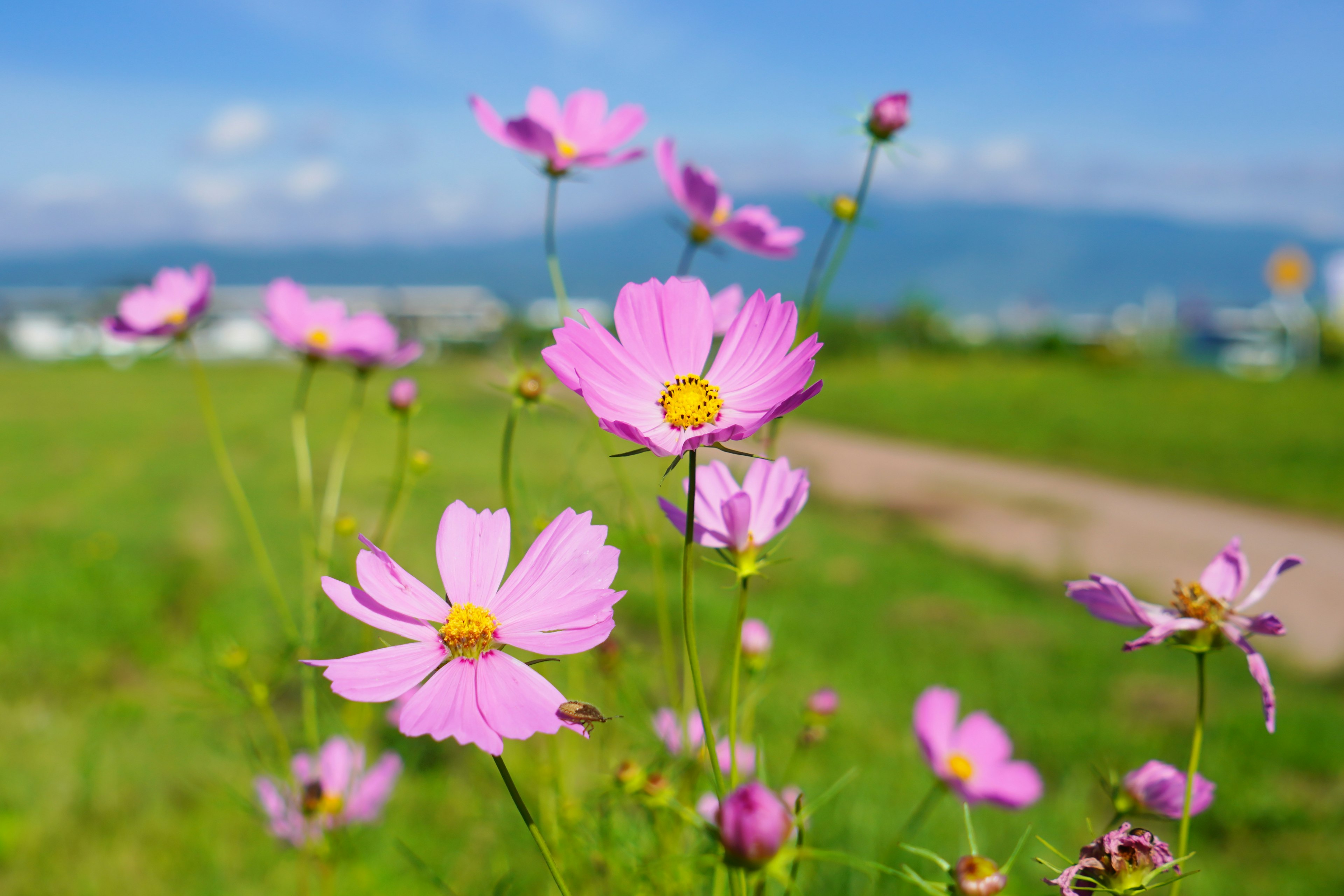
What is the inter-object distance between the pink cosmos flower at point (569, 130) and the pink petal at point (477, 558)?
1.13ft

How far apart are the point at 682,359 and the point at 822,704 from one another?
360 mm

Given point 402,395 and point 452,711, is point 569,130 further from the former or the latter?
point 452,711

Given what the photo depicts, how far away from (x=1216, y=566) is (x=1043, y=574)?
3.58m

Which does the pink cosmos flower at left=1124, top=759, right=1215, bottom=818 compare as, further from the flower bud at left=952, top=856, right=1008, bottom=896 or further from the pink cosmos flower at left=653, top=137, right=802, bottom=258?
the pink cosmos flower at left=653, top=137, right=802, bottom=258

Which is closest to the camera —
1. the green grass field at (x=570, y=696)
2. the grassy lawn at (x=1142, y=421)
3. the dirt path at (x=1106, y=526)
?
the green grass field at (x=570, y=696)

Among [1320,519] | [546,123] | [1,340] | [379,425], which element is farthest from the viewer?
[1,340]

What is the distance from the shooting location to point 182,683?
90.4 inches

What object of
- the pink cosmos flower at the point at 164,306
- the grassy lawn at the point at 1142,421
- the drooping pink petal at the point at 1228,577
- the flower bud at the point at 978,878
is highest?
the drooping pink petal at the point at 1228,577

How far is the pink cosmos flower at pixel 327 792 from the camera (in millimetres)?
668

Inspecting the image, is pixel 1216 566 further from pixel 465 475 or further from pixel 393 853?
pixel 465 475

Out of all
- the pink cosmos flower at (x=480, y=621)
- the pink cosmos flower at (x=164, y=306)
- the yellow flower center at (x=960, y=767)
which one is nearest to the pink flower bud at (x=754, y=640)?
the yellow flower center at (x=960, y=767)

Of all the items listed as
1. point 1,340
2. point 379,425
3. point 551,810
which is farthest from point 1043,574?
point 1,340

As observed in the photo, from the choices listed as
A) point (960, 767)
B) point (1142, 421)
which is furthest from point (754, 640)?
point (1142, 421)

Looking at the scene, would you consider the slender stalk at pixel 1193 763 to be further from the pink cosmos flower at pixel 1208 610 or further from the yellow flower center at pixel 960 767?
the yellow flower center at pixel 960 767
